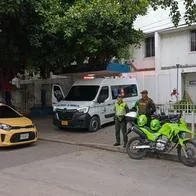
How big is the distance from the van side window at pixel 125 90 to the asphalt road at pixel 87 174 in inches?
239

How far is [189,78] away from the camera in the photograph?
995 inches

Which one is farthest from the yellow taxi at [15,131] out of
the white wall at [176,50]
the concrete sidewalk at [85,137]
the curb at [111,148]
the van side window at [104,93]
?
the white wall at [176,50]

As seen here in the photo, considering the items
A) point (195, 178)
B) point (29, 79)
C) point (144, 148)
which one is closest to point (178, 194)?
point (195, 178)

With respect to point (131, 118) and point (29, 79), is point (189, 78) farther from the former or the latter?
point (131, 118)

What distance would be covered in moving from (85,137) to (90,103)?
6.01ft

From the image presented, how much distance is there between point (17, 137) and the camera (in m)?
13.0

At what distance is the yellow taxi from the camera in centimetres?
1275

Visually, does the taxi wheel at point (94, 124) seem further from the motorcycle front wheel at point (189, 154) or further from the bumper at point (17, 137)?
the motorcycle front wheel at point (189, 154)

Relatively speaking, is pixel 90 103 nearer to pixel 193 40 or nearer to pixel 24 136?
pixel 24 136

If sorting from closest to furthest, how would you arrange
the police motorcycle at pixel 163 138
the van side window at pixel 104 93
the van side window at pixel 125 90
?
the police motorcycle at pixel 163 138 → the van side window at pixel 104 93 → the van side window at pixel 125 90

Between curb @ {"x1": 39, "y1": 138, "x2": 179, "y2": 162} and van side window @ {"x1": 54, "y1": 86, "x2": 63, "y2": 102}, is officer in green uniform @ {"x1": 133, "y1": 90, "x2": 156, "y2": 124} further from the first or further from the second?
van side window @ {"x1": 54, "y1": 86, "x2": 63, "y2": 102}

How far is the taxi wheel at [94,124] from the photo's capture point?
1663 cm

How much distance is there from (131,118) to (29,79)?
15.8 meters

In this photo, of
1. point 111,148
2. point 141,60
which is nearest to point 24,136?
point 111,148
